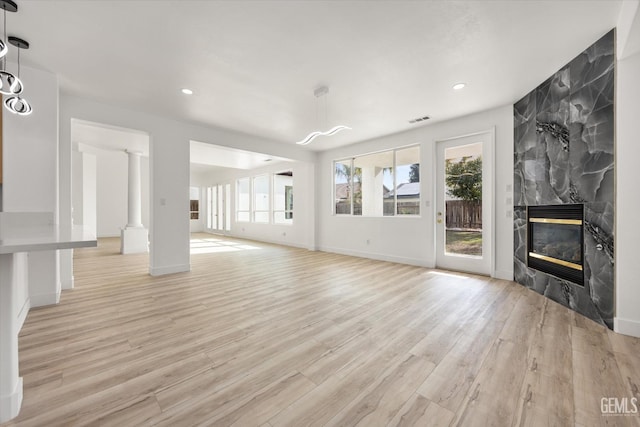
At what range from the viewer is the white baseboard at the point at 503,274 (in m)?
4.06

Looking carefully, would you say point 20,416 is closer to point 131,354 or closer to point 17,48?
point 131,354

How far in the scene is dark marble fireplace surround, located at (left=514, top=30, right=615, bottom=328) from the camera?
98.4 inches

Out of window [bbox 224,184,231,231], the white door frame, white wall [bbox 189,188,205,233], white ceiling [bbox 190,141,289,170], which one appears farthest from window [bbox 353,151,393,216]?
white wall [bbox 189,188,205,233]

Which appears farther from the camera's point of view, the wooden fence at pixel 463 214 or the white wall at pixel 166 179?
the wooden fence at pixel 463 214

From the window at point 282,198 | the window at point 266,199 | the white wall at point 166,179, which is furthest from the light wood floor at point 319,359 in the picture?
the window at point 266,199

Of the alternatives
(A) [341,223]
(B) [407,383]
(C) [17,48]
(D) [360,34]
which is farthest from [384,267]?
(C) [17,48]

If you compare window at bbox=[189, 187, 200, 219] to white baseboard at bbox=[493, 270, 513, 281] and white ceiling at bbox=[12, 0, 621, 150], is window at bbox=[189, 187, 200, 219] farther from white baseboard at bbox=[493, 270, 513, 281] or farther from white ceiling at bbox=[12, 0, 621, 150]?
white baseboard at bbox=[493, 270, 513, 281]

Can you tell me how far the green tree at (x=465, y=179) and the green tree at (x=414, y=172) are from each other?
1.77ft

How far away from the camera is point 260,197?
383 inches

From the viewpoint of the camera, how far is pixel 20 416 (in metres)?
1.37

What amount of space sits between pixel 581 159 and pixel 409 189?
2.74 metres

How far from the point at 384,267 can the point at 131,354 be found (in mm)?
4073

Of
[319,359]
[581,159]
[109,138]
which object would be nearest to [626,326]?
[581,159]

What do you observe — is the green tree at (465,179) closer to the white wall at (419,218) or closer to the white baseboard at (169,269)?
the white wall at (419,218)
